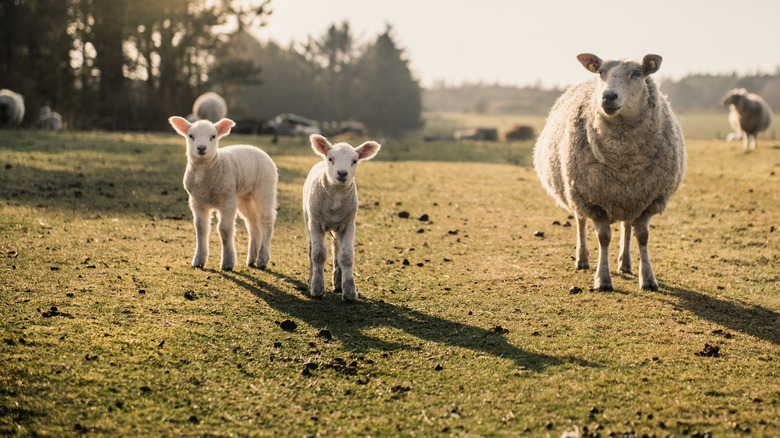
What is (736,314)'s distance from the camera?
600 cm

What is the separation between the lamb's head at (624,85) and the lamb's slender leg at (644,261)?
1.31 m

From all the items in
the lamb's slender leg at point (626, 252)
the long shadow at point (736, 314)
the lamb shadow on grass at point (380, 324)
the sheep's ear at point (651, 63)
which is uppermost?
the sheep's ear at point (651, 63)

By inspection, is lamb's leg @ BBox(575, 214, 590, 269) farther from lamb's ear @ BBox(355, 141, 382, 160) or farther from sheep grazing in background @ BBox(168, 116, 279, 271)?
sheep grazing in background @ BBox(168, 116, 279, 271)

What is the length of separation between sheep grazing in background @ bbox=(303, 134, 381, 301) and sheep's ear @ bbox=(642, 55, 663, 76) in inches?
125

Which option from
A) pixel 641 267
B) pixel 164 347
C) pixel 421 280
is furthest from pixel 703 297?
pixel 164 347

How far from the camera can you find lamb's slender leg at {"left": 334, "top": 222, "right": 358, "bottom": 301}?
6.39m

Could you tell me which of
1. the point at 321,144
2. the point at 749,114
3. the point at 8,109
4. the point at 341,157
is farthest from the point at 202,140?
the point at 8,109

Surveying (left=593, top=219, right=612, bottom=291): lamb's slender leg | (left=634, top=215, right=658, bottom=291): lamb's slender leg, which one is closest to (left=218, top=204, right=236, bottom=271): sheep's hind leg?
(left=593, top=219, right=612, bottom=291): lamb's slender leg

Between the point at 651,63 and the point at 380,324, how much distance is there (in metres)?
4.23

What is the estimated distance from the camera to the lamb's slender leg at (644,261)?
6906 millimetres

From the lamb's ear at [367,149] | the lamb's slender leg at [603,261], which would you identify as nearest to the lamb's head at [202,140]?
the lamb's ear at [367,149]

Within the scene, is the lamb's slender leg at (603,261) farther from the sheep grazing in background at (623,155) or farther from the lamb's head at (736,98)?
the lamb's head at (736,98)

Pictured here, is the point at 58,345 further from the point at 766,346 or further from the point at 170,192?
the point at 170,192

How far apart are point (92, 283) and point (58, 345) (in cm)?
183
